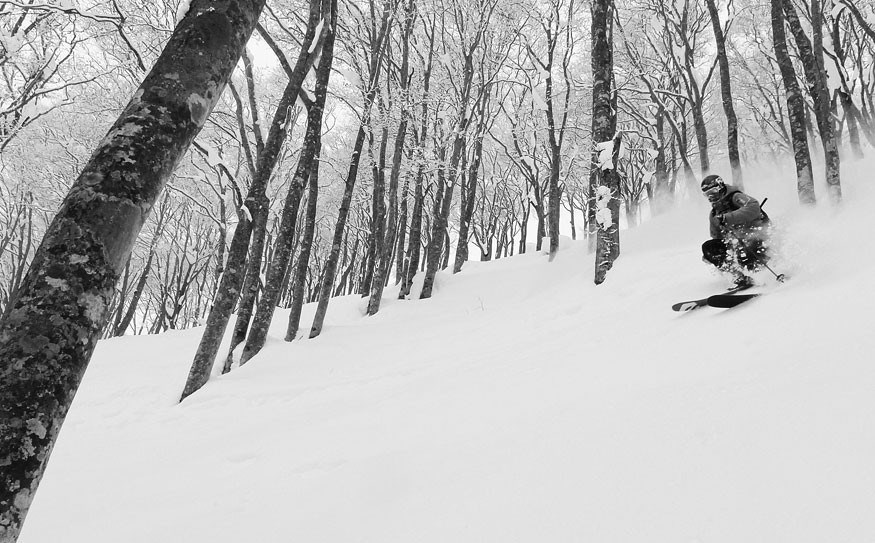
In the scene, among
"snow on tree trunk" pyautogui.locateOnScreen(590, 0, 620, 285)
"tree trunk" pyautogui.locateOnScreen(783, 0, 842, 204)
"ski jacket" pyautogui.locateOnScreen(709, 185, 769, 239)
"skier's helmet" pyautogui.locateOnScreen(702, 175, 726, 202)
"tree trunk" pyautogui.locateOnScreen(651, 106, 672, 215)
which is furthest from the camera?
"tree trunk" pyautogui.locateOnScreen(651, 106, 672, 215)

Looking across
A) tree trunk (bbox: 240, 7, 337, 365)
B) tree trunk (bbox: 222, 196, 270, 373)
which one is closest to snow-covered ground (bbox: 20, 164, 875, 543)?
tree trunk (bbox: 240, 7, 337, 365)

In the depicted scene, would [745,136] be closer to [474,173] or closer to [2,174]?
[474,173]

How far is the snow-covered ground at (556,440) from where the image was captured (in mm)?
1536

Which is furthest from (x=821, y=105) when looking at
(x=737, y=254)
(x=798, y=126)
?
(x=737, y=254)

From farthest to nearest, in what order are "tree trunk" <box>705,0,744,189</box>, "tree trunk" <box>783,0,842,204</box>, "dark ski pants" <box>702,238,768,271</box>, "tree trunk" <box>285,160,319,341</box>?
"tree trunk" <box>705,0,744,189</box> < "tree trunk" <box>285,160,319,341</box> < "tree trunk" <box>783,0,842,204</box> < "dark ski pants" <box>702,238,768,271</box>

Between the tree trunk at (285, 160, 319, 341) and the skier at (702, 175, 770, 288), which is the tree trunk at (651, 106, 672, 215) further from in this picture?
the tree trunk at (285, 160, 319, 341)

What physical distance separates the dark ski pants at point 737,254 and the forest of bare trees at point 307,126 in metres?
2.31

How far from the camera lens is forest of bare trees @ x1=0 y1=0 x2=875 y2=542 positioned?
1.52 m

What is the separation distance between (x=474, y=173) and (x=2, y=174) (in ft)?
53.6

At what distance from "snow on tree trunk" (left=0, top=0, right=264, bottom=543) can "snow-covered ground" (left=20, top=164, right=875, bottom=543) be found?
1.13 metres

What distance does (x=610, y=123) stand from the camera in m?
7.41

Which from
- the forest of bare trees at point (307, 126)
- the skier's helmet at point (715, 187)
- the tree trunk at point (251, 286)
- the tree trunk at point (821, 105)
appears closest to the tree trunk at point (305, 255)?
the forest of bare trees at point (307, 126)

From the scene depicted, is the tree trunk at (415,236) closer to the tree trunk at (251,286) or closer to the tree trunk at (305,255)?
the tree trunk at (305,255)

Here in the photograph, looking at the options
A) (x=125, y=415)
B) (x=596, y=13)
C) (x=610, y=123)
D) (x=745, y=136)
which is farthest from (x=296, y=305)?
(x=745, y=136)
